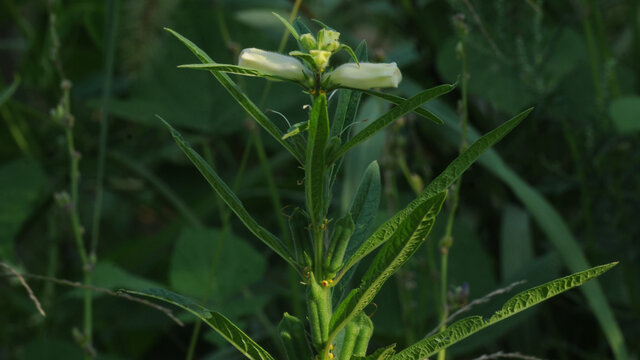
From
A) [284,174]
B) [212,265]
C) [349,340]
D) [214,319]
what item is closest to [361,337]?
[349,340]

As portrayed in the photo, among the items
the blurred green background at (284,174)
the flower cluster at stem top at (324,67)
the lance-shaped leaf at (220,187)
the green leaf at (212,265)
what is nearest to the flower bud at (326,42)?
the flower cluster at stem top at (324,67)

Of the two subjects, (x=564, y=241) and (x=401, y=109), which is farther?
(x=564, y=241)

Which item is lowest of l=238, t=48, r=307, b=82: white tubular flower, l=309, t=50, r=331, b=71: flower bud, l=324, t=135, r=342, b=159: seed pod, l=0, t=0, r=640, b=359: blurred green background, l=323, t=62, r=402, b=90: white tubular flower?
l=324, t=135, r=342, b=159: seed pod

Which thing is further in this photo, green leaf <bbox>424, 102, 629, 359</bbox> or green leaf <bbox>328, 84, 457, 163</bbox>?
green leaf <bbox>424, 102, 629, 359</bbox>

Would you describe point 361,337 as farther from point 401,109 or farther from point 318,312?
point 401,109

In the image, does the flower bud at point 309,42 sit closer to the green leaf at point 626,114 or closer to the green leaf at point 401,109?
the green leaf at point 401,109

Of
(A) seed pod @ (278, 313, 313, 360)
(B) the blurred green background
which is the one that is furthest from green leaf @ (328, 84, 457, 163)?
(B) the blurred green background

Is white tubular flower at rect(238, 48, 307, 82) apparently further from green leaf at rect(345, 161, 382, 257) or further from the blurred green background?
the blurred green background

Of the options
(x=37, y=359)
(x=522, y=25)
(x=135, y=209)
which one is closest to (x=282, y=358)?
(x=37, y=359)
